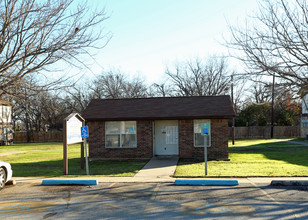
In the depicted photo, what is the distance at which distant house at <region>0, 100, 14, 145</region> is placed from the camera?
40.1m

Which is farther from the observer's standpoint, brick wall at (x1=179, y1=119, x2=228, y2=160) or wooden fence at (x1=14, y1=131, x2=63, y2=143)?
wooden fence at (x1=14, y1=131, x2=63, y2=143)

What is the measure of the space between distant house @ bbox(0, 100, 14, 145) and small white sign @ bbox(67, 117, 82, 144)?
3079 centimetres

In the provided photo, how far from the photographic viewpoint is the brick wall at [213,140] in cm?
1662

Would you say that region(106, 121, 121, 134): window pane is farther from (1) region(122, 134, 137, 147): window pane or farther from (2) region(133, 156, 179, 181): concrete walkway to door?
(2) region(133, 156, 179, 181): concrete walkway to door

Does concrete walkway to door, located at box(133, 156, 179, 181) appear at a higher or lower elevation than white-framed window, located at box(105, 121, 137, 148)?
lower

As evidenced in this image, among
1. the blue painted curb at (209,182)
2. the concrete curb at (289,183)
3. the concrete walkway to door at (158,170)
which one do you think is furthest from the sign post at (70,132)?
the concrete curb at (289,183)

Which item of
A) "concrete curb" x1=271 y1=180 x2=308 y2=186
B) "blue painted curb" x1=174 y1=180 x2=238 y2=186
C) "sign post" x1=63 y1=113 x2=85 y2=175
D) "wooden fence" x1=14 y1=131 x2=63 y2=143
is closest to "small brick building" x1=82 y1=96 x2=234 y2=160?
"sign post" x1=63 y1=113 x2=85 y2=175

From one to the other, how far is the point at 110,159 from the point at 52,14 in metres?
8.96

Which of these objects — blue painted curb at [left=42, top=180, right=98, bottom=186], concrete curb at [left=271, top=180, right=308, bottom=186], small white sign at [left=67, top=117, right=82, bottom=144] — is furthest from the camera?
small white sign at [left=67, top=117, right=82, bottom=144]

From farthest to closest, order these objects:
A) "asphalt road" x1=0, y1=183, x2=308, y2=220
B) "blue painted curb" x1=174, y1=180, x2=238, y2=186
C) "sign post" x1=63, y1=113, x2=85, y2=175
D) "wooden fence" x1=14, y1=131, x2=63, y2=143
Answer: "wooden fence" x1=14, y1=131, x2=63, y2=143, "sign post" x1=63, y1=113, x2=85, y2=175, "blue painted curb" x1=174, y1=180, x2=238, y2=186, "asphalt road" x1=0, y1=183, x2=308, y2=220

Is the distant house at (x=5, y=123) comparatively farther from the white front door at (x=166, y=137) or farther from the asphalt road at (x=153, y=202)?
the asphalt road at (x=153, y=202)

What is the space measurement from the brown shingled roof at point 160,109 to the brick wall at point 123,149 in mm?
572

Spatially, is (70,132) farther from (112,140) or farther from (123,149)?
(123,149)

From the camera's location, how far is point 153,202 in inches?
305
